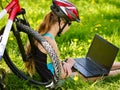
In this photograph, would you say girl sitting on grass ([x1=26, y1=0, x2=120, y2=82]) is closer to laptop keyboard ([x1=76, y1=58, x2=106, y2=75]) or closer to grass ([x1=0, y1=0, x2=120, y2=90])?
grass ([x1=0, y1=0, x2=120, y2=90])

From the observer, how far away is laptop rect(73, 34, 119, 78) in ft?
17.5

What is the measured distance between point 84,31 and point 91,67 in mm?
1680

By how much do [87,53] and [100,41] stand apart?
29cm

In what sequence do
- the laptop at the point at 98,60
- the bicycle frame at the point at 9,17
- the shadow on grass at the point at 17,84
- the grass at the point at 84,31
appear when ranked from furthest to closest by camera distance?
the laptop at the point at 98,60, the grass at the point at 84,31, the shadow on grass at the point at 17,84, the bicycle frame at the point at 9,17

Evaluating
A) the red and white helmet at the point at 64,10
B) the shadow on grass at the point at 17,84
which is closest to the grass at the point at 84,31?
the shadow on grass at the point at 17,84

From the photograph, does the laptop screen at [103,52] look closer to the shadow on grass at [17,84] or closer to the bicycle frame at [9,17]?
the shadow on grass at [17,84]

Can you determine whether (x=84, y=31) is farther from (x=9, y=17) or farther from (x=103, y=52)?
(x=9, y=17)

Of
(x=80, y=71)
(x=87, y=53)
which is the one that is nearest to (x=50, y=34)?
(x=80, y=71)

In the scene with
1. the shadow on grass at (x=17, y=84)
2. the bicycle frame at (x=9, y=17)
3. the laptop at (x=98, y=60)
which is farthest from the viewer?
the laptop at (x=98, y=60)

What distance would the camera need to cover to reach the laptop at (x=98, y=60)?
5332 millimetres

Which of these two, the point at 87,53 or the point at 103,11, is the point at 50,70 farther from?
the point at 103,11

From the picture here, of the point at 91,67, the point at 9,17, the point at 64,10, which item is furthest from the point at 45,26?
the point at 91,67

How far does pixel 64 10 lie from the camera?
14.6ft

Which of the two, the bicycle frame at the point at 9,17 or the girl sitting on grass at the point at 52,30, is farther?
the girl sitting on grass at the point at 52,30
